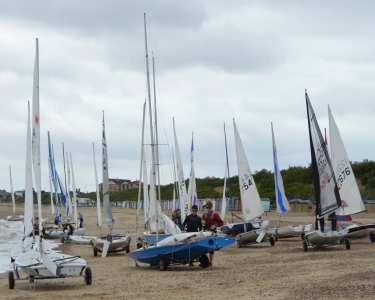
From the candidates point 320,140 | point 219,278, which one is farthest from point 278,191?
point 219,278

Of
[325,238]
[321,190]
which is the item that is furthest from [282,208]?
[325,238]

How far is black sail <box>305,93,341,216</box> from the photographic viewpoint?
17492 millimetres

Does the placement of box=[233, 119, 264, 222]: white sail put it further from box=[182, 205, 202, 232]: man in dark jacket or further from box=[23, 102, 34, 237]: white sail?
box=[23, 102, 34, 237]: white sail

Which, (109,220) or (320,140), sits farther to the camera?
(109,220)

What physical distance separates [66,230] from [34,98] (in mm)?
17546

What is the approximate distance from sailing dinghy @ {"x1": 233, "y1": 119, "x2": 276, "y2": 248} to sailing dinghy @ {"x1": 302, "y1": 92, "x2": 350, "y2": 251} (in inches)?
117

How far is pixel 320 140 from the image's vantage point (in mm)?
18047

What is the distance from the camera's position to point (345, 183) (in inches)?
813

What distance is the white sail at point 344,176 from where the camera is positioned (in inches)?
795

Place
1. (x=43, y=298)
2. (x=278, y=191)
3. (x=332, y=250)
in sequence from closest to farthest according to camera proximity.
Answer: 1. (x=43, y=298)
2. (x=332, y=250)
3. (x=278, y=191)

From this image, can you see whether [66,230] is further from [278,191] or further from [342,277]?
[342,277]

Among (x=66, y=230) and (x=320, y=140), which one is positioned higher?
(x=320, y=140)

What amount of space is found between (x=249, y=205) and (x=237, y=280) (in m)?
10.6

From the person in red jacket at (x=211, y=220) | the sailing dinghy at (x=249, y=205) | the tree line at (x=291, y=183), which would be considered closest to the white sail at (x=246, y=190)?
the sailing dinghy at (x=249, y=205)
